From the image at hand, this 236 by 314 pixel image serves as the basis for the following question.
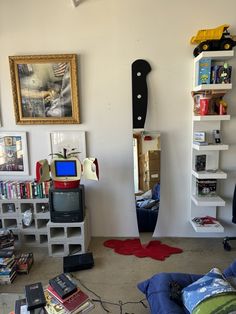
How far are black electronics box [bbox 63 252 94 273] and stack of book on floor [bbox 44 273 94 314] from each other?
2.63ft

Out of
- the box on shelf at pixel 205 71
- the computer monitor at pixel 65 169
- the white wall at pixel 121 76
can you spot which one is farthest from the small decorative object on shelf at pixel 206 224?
the box on shelf at pixel 205 71

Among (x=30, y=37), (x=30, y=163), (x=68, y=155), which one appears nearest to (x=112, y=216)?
(x=68, y=155)

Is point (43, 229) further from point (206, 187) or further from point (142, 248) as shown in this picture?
point (206, 187)

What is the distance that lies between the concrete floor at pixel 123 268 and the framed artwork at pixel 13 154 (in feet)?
2.87

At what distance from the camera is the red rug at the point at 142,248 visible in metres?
2.49

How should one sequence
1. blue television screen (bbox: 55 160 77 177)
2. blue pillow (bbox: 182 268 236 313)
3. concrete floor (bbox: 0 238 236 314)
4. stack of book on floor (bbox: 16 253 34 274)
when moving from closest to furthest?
1. blue pillow (bbox: 182 268 236 313)
2. concrete floor (bbox: 0 238 236 314)
3. stack of book on floor (bbox: 16 253 34 274)
4. blue television screen (bbox: 55 160 77 177)

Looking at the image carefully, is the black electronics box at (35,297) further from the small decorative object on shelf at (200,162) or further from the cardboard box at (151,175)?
the small decorative object on shelf at (200,162)

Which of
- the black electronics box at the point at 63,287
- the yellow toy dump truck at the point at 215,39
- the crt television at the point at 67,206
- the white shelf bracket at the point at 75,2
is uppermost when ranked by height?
the white shelf bracket at the point at 75,2

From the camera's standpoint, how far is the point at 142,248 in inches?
103

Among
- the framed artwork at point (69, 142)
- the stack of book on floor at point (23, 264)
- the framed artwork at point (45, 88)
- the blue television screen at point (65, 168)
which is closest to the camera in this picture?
the stack of book on floor at point (23, 264)

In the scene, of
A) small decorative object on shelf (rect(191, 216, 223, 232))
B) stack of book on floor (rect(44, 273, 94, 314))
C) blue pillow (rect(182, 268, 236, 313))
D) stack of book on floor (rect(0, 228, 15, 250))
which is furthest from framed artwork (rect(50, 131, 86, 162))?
blue pillow (rect(182, 268, 236, 313))

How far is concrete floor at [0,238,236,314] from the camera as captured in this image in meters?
1.98

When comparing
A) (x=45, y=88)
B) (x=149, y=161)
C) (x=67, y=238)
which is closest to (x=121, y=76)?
(x=45, y=88)

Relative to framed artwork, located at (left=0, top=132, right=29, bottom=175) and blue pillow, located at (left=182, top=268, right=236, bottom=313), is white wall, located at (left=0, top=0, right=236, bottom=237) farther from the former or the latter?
blue pillow, located at (left=182, top=268, right=236, bottom=313)
